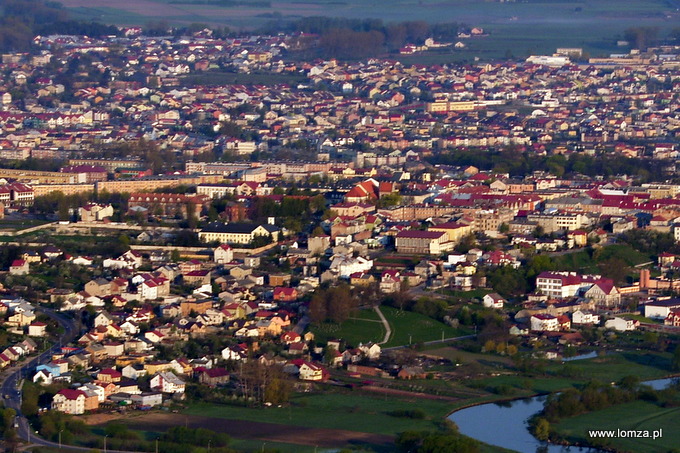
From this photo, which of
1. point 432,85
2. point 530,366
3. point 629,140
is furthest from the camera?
point 432,85

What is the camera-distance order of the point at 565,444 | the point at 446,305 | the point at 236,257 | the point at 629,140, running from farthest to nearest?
the point at 629,140
the point at 236,257
the point at 446,305
the point at 565,444

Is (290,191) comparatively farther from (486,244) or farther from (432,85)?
(432,85)

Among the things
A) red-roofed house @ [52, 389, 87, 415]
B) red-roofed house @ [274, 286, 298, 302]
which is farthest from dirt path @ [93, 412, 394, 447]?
red-roofed house @ [274, 286, 298, 302]

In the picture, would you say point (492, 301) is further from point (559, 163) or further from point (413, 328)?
point (559, 163)

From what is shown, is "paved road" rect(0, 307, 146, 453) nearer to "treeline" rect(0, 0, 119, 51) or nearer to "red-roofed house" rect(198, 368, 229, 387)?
"red-roofed house" rect(198, 368, 229, 387)

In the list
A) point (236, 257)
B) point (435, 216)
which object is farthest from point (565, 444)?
point (435, 216)

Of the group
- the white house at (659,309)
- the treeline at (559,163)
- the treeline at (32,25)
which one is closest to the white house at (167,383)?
the white house at (659,309)

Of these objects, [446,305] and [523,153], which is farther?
[523,153]

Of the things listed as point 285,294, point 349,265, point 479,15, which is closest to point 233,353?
point 285,294
